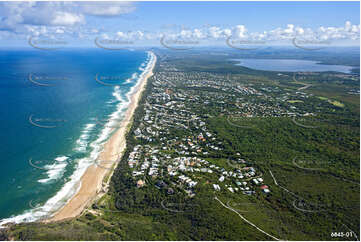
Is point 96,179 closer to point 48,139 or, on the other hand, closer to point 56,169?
point 56,169

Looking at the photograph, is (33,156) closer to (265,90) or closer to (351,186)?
(351,186)

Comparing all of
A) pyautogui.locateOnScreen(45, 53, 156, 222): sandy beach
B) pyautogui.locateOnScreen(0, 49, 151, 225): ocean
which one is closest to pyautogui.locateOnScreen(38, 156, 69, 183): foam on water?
pyautogui.locateOnScreen(0, 49, 151, 225): ocean

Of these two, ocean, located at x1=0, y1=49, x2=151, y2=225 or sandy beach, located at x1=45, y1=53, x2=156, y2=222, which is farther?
ocean, located at x1=0, y1=49, x2=151, y2=225

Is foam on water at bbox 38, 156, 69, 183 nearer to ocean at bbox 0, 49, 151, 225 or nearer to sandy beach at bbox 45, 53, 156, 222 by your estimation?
ocean at bbox 0, 49, 151, 225

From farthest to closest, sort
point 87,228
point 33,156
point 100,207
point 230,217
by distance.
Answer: point 33,156 < point 100,207 < point 230,217 < point 87,228

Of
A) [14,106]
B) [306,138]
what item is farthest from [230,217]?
[14,106]

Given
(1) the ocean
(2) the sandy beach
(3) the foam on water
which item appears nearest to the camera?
(2) the sandy beach

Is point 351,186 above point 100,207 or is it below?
above

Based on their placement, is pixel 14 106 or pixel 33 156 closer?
pixel 33 156
